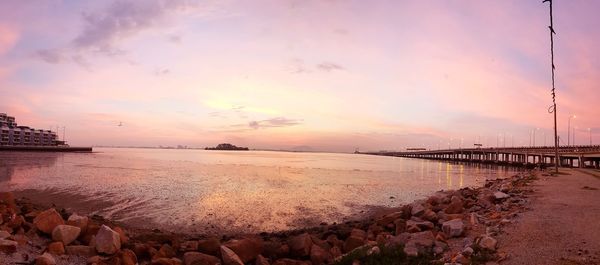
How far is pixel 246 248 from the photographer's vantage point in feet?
36.7

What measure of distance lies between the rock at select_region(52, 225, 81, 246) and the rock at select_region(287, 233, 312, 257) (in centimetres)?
594

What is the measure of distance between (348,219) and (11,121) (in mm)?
209623

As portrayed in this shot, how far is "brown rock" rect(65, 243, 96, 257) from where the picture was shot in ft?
30.9

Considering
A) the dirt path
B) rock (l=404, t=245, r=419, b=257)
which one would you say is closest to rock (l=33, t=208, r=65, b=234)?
rock (l=404, t=245, r=419, b=257)

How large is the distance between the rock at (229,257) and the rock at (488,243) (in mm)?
6168

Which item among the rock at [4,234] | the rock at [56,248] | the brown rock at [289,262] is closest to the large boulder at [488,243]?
the brown rock at [289,262]

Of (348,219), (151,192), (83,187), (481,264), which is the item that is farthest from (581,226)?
(83,187)

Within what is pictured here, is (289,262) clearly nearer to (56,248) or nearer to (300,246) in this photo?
(300,246)

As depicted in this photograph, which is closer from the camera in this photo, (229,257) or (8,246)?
(8,246)

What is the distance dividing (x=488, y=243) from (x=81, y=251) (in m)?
9.99

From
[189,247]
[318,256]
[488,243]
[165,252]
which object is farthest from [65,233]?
[488,243]

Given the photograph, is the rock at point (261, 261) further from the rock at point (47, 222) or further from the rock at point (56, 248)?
the rock at point (47, 222)

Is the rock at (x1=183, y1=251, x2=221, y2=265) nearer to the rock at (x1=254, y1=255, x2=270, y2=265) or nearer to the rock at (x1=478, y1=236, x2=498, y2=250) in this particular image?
the rock at (x1=254, y1=255, x2=270, y2=265)

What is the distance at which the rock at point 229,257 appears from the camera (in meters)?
10.2
